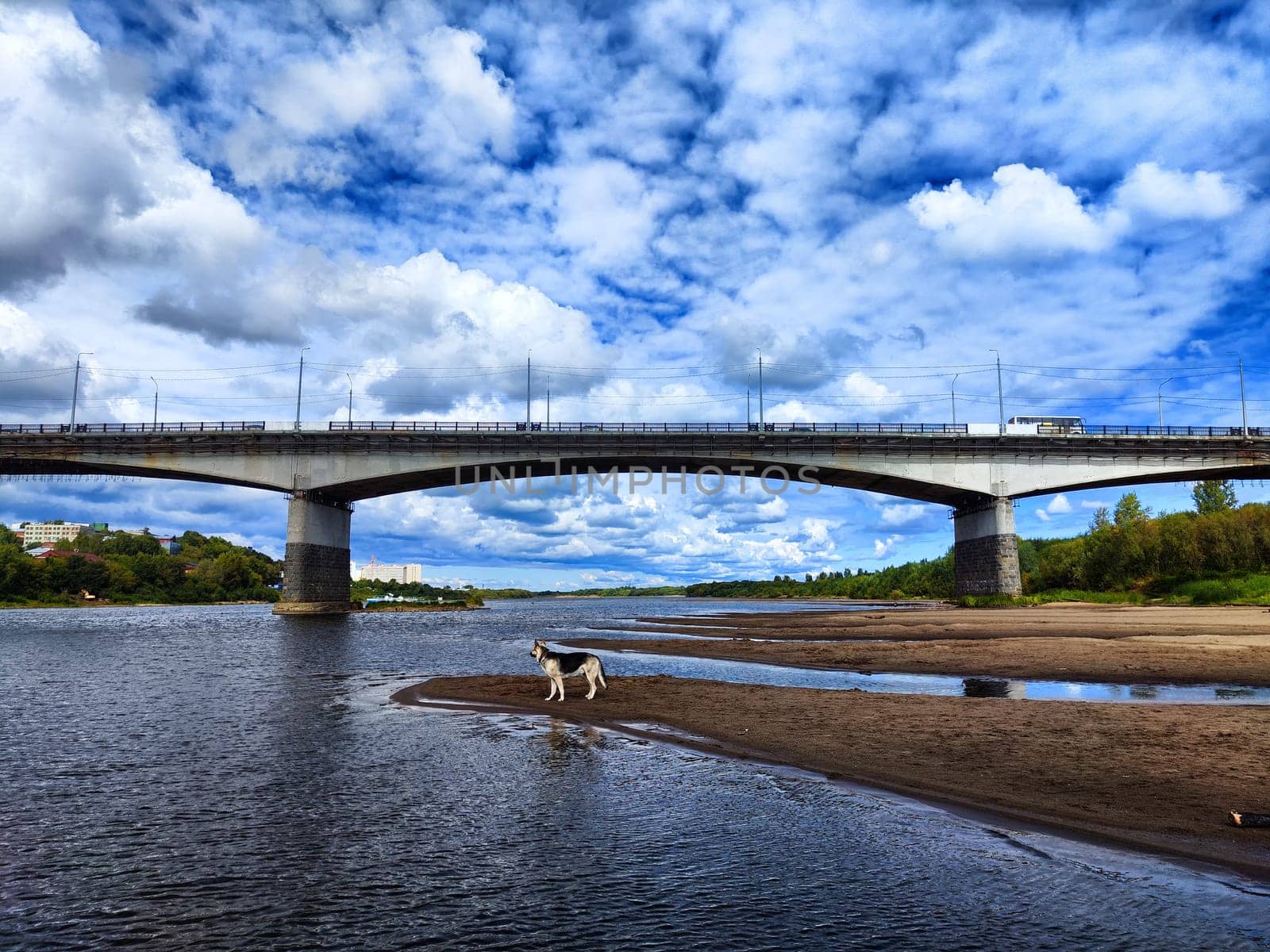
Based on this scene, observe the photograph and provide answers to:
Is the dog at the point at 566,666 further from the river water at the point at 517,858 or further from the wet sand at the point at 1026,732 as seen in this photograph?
the river water at the point at 517,858

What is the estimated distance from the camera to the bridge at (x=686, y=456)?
253 ft

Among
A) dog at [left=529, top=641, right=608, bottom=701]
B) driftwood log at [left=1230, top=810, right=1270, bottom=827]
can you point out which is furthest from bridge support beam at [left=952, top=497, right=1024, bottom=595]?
driftwood log at [left=1230, top=810, right=1270, bottom=827]

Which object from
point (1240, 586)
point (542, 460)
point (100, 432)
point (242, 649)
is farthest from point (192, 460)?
point (1240, 586)

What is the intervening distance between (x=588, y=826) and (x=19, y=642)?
163ft

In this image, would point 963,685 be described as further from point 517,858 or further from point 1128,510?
point 1128,510

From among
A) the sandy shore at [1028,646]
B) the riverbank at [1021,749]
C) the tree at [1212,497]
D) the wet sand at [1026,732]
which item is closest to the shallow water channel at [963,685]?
the sandy shore at [1028,646]

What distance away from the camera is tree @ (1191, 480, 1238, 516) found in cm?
11519

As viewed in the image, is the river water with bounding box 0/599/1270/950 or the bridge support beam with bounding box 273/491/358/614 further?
the bridge support beam with bounding box 273/491/358/614

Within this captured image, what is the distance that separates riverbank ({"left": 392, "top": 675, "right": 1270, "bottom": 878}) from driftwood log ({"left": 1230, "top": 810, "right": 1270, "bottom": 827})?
0.47 ft

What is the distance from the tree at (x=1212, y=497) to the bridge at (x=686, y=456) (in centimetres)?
3763

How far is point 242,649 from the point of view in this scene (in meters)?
38.2

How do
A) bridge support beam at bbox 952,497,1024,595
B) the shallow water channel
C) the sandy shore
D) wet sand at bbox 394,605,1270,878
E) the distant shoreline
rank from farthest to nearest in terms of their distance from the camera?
the distant shoreline, bridge support beam at bbox 952,497,1024,595, the sandy shore, the shallow water channel, wet sand at bbox 394,605,1270,878

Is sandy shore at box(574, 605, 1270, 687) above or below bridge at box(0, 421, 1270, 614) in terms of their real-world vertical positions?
below

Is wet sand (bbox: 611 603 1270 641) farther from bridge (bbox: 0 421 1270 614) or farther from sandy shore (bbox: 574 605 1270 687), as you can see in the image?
bridge (bbox: 0 421 1270 614)
